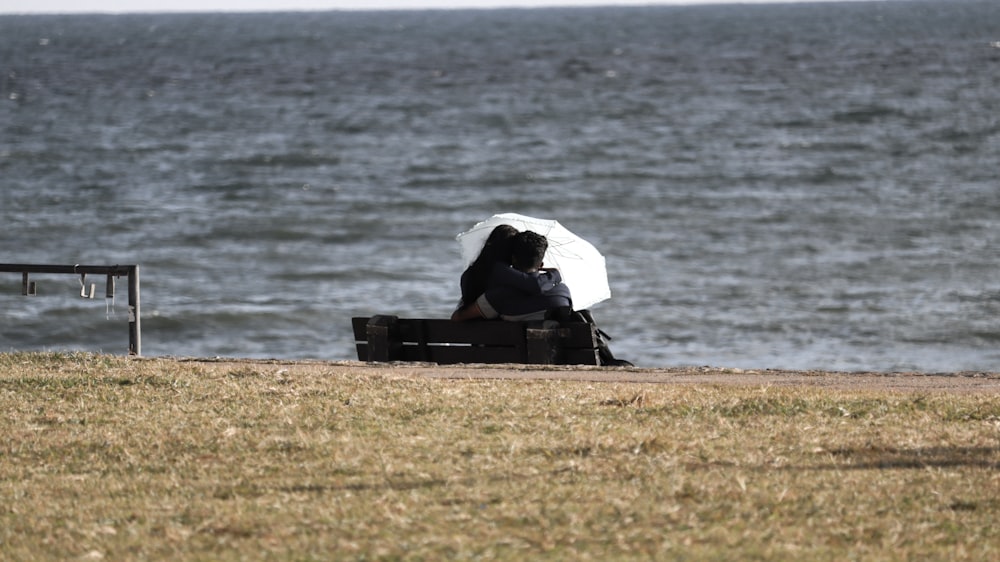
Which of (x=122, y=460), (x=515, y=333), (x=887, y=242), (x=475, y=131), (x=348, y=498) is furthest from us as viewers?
(x=475, y=131)

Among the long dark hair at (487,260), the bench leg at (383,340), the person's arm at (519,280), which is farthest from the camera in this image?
the bench leg at (383,340)

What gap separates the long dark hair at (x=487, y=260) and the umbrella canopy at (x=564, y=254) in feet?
2.33

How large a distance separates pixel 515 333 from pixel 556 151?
29.2 meters

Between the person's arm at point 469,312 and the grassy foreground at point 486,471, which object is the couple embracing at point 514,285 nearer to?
the person's arm at point 469,312

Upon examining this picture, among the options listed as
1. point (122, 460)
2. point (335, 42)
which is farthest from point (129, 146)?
point (335, 42)

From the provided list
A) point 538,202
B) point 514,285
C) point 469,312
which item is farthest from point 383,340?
point 538,202

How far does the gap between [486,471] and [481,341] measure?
3.87m

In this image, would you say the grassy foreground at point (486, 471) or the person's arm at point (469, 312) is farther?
the person's arm at point (469, 312)

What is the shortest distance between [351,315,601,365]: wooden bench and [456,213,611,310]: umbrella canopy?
90 cm

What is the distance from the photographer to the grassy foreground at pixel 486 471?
565cm

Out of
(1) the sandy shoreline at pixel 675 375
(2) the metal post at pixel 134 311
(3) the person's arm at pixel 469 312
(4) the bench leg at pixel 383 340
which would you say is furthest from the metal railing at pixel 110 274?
(3) the person's arm at pixel 469 312

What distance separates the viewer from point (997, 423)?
775cm

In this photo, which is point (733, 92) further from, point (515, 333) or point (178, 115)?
point (515, 333)

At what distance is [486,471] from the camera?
6.66m
